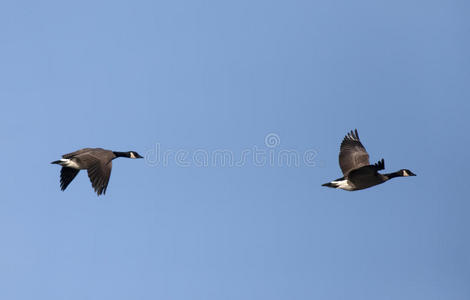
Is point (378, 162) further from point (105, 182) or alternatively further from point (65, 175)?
point (65, 175)

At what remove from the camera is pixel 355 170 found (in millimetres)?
15219

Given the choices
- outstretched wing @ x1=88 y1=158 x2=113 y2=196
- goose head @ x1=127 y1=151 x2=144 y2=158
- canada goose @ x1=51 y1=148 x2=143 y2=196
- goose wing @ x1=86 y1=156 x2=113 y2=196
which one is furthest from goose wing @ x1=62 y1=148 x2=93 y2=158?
goose head @ x1=127 y1=151 x2=144 y2=158

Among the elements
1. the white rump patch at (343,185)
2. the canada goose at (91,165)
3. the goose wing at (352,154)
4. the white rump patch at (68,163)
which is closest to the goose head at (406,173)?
the goose wing at (352,154)

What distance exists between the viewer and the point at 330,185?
53.7 ft

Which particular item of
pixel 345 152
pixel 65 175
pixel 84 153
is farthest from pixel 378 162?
pixel 65 175

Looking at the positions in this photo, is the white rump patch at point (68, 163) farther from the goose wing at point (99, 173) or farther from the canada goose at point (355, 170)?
the canada goose at point (355, 170)

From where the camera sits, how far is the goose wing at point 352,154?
55.0ft

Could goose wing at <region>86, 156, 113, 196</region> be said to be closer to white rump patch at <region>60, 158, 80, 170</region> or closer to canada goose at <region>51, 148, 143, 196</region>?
canada goose at <region>51, 148, 143, 196</region>

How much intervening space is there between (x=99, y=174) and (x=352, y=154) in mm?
6762

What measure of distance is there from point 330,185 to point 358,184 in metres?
0.74

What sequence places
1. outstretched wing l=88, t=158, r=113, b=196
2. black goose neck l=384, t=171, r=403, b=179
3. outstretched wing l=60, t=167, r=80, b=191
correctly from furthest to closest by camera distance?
outstretched wing l=60, t=167, r=80, b=191
black goose neck l=384, t=171, r=403, b=179
outstretched wing l=88, t=158, r=113, b=196

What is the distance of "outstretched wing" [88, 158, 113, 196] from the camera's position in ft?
49.6

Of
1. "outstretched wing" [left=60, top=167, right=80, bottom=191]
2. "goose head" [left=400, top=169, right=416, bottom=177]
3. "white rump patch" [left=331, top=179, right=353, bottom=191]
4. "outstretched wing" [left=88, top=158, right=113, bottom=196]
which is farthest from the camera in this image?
"outstretched wing" [left=60, top=167, right=80, bottom=191]

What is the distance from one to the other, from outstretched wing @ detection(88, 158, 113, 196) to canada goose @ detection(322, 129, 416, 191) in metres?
5.63
